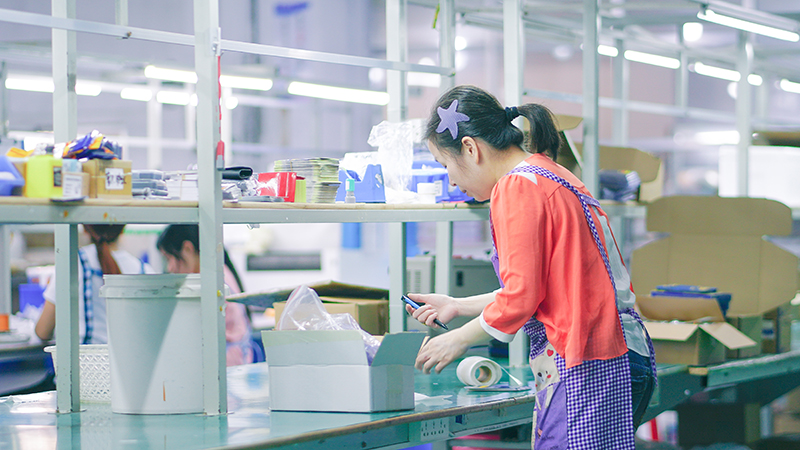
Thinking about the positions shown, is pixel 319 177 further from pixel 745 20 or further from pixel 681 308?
pixel 745 20

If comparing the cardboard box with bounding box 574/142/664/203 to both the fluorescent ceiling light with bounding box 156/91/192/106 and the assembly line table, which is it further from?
the fluorescent ceiling light with bounding box 156/91/192/106

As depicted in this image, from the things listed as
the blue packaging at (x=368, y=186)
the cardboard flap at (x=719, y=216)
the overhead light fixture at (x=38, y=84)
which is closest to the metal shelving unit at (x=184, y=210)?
the blue packaging at (x=368, y=186)

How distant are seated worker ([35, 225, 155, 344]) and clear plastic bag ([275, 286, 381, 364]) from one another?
1836 mm

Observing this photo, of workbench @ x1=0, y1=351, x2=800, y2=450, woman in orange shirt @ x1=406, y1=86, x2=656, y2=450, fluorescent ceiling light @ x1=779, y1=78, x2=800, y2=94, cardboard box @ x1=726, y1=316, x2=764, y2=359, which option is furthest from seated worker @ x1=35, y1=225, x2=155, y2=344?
fluorescent ceiling light @ x1=779, y1=78, x2=800, y2=94

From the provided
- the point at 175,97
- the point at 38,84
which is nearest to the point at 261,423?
the point at 38,84

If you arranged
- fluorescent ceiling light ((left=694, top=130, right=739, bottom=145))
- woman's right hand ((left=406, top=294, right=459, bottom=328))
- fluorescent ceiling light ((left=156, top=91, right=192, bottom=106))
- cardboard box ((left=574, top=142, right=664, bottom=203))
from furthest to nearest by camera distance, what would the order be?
fluorescent ceiling light ((left=694, top=130, right=739, bottom=145)) < fluorescent ceiling light ((left=156, top=91, right=192, bottom=106)) < cardboard box ((left=574, top=142, right=664, bottom=203)) < woman's right hand ((left=406, top=294, right=459, bottom=328))

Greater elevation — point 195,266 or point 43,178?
point 43,178

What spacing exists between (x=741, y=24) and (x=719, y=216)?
1.06 meters

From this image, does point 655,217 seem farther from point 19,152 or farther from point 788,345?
point 19,152

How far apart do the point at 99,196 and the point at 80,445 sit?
2.14 ft

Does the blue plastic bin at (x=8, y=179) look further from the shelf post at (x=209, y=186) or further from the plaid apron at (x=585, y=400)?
the plaid apron at (x=585, y=400)

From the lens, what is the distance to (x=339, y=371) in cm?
215

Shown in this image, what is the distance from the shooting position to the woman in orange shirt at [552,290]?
5.96 ft

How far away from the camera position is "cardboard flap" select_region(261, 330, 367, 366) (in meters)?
2.10
